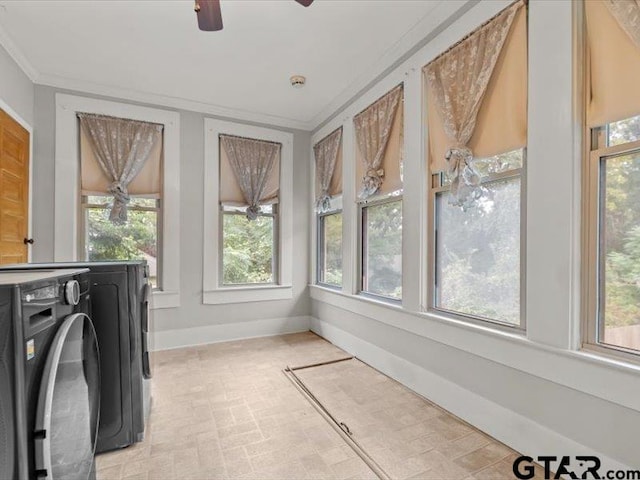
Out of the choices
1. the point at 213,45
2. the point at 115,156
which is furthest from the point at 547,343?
the point at 115,156

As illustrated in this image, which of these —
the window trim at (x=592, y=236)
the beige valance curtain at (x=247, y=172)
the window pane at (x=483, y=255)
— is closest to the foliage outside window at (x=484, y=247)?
the window pane at (x=483, y=255)

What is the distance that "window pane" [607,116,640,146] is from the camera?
1479 mm

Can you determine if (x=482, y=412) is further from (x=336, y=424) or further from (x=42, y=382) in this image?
(x=42, y=382)

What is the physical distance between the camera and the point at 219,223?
399 centimetres

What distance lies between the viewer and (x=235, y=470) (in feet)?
5.65

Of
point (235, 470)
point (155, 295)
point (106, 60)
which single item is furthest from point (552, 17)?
point (155, 295)

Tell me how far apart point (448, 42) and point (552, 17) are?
28.5 inches

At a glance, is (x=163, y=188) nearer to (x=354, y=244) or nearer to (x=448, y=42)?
(x=354, y=244)

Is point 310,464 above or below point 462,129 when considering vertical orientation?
below

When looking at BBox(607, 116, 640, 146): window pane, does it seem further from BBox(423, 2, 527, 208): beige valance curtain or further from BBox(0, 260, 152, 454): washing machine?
BBox(0, 260, 152, 454): washing machine

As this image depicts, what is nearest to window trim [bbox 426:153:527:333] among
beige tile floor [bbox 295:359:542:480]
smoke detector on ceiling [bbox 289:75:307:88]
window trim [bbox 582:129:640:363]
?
window trim [bbox 582:129:640:363]

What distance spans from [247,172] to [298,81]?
1.32 m

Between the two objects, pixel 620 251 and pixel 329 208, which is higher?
pixel 329 208

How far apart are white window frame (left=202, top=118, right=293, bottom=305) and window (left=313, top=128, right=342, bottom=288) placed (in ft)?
1.31
